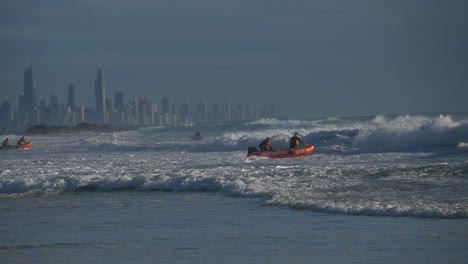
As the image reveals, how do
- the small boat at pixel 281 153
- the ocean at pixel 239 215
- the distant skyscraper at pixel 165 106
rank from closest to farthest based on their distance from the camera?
the ocean at pixel 239 215 → the small boat at pixel 281 153 → the distant skyscraper at pixel 165 106

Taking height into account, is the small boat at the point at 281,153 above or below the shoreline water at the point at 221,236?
above

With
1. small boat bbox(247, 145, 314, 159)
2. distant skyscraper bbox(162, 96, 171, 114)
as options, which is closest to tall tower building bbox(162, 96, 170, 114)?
distant skyscraper bbox(162, 96, 171, 114)

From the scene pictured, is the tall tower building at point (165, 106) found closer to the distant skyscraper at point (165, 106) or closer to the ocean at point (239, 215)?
the distant skyscraper at point (165, 106)

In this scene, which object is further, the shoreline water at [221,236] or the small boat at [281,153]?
the small boat at [281,153]

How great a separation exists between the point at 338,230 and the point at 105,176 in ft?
41.5

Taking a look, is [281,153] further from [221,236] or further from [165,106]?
[165,106]

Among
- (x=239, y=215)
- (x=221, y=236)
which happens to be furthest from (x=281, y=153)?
(x=221, y=236)

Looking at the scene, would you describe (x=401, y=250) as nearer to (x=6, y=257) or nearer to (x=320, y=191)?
(x=6, y=257)

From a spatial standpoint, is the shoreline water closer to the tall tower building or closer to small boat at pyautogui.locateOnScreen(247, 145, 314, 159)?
small boat at pyautogui.locateOnScreen(247, 145, 314, 159)

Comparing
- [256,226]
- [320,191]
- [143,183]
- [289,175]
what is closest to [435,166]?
[289,175]

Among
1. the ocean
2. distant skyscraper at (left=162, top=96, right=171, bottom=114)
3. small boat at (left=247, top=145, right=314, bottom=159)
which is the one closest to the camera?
the ocean

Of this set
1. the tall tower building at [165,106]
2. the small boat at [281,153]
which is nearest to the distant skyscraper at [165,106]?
the tall tower building at [165,106]

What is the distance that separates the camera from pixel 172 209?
54.0 feet

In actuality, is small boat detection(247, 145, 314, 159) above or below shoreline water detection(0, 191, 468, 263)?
above
